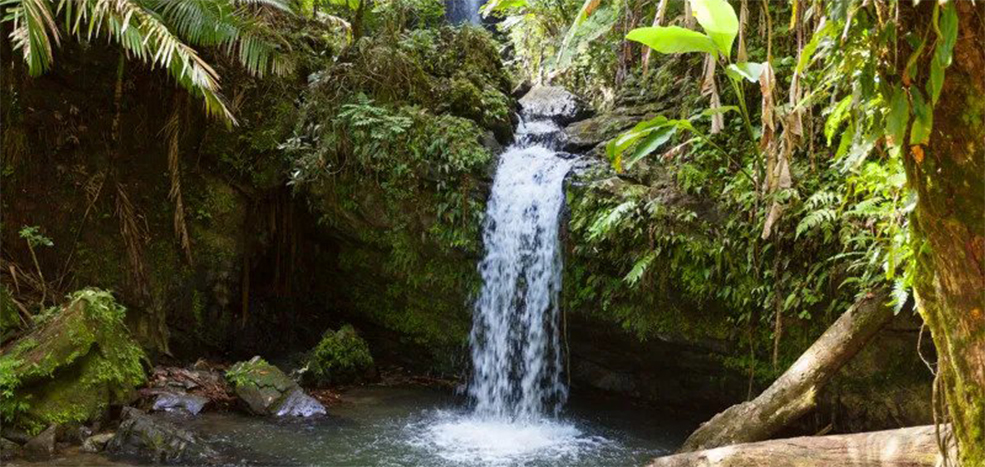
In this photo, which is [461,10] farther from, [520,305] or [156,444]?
[156,444]

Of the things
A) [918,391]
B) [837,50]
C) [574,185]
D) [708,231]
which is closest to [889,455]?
[837,50]

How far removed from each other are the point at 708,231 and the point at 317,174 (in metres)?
3.90

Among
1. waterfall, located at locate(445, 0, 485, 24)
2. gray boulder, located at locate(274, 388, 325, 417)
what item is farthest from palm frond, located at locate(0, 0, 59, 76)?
waterfall, located at locate(445, 0, 485, 24)

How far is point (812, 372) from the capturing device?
433 centimetres

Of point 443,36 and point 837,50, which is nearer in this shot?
point 837,50

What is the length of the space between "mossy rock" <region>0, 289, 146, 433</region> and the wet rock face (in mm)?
5038

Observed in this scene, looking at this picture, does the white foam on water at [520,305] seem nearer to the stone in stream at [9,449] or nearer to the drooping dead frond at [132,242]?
the stone in stream at [9,449]

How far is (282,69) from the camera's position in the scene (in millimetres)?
7117

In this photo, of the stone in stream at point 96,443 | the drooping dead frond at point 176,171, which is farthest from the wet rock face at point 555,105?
the stone in stream at point 96,443

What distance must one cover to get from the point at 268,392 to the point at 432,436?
5.26ft

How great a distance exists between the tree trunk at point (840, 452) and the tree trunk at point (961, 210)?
3.22ft

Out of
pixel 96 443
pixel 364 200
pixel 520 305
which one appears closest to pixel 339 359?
pixel 364 200

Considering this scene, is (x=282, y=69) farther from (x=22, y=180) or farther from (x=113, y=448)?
(x=113, y=448)

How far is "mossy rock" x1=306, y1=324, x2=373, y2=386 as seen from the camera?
7.22 metres
